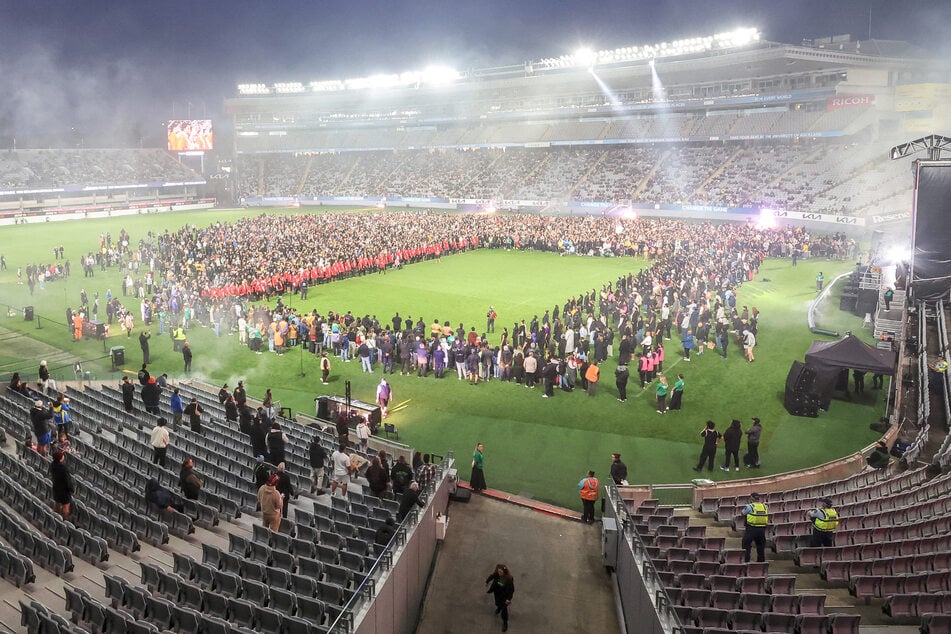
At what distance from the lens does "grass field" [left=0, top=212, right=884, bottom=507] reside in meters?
15.6

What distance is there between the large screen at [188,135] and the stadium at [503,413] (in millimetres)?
33477

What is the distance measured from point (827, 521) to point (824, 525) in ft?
0.26

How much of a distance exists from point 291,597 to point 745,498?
26.5 ft

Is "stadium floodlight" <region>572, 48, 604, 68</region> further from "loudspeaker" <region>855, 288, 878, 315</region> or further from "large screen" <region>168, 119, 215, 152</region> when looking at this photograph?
"loudspeaker" <region>855, 288, 878, 315</region>

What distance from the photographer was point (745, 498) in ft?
40.9

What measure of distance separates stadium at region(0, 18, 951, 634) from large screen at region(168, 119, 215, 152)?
1318 inches

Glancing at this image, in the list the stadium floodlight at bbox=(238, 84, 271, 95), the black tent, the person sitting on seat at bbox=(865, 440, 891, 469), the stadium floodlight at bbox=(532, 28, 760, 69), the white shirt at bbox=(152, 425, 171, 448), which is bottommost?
the person sitting on seat at bbox=(865, 440, 891, 469)

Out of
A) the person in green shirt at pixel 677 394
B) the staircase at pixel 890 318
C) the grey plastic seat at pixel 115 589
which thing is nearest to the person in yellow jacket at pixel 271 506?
the grey plastic seat at pixel 115 589

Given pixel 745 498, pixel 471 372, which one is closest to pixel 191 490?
pixel 745 498

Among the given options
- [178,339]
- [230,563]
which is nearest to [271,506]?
[230,563]

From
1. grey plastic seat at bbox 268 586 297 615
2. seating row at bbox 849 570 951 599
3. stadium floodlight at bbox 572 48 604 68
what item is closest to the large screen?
stadium floodlight at bbox 572 48 604 68

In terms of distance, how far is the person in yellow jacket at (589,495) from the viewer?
42.3 ft

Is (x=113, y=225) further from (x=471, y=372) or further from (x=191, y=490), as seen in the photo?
(x=191, y=490)

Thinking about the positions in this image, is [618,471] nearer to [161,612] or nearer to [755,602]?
[755,602]
